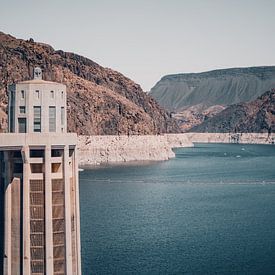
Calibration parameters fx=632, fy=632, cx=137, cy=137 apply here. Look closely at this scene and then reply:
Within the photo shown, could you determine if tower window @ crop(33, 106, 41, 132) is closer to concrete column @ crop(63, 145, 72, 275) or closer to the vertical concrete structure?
the vertical concrete structure

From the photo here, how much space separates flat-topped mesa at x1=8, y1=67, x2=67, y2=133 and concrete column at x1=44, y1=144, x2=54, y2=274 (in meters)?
1.40

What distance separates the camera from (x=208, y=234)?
86750 millimetres

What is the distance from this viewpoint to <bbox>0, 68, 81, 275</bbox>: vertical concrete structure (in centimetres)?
3180

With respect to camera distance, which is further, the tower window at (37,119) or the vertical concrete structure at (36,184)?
the tower window at (37,119)

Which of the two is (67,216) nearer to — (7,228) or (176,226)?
(7,228)

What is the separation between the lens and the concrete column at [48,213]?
31688mm

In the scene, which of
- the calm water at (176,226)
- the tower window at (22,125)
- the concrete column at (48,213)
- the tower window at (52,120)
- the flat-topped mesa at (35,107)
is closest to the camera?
the concrete column at (48,213)

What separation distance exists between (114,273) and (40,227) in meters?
33.1

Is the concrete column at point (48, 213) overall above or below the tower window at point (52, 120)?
below

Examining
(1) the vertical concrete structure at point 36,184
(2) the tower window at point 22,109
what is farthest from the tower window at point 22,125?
(2) the tower window at point 22,109

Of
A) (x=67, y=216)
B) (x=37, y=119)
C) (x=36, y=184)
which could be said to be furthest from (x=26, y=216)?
(x=37, y=119)

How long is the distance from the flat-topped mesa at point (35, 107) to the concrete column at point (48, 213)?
140 cm

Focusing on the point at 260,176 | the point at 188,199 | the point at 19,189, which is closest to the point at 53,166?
the point at 19,189

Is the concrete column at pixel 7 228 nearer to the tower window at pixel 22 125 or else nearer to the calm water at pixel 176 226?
the tower window at pixel 22 125
